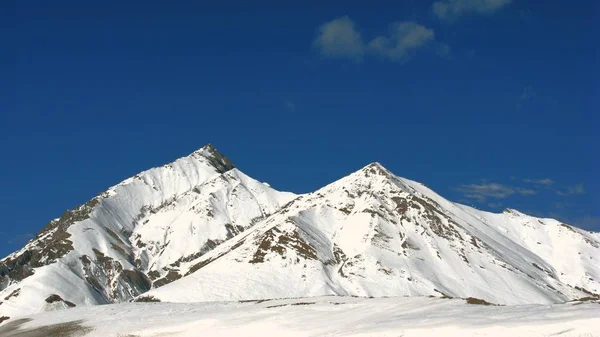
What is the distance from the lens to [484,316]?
57.5 meters

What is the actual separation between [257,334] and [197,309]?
2569cm

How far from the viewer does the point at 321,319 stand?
69.9 meters

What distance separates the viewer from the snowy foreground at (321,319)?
51.0 meters

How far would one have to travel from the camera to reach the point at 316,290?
614 feet

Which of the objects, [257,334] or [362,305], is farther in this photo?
[362,305]

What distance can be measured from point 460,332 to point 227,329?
26.2 meters

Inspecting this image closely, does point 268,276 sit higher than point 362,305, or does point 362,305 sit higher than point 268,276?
point 268,276

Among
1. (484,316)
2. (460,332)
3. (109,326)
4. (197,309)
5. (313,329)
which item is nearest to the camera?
(460,332)

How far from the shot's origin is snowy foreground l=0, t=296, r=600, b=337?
51000 millimetres

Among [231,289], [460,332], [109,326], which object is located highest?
[231,289]

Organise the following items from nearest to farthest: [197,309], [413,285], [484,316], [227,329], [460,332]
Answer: [460,332], [484,316], [227,329], [197,309], [413,285]

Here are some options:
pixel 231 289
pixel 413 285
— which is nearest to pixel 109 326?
pixel 231 289

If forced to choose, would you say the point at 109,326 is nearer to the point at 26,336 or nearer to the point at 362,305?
the point at 26,336

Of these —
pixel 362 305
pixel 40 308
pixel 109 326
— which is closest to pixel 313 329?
pixel 362 305
